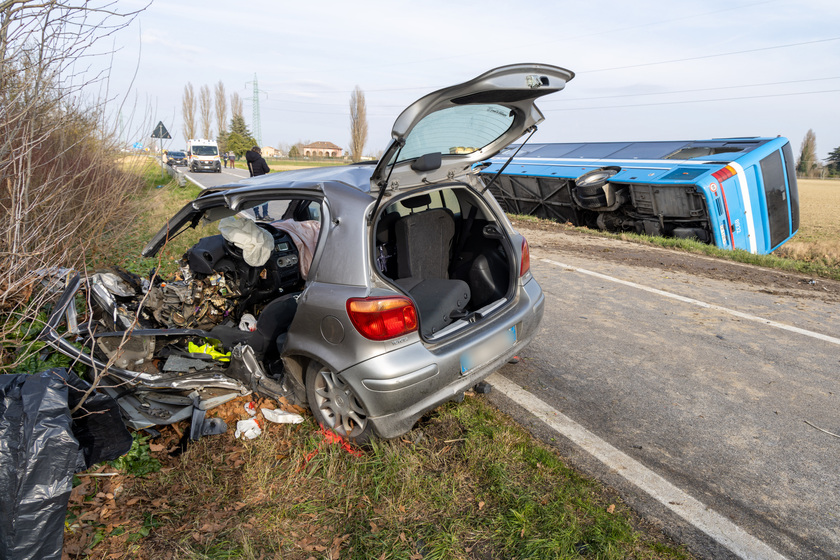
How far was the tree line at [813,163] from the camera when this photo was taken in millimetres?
66438

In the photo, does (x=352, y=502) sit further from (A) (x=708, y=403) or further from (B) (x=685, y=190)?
(B) (x=685, y=190)

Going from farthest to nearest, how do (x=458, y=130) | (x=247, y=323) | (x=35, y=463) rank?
(x=247, y=323) < (x=458, y=130) < (x=35, y=463)

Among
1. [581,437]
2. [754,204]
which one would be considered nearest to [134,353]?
[581,437]

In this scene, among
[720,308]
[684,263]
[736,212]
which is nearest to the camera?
[720,308]

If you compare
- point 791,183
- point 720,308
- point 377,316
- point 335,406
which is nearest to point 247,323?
point 335,406

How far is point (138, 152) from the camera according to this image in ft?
22.4

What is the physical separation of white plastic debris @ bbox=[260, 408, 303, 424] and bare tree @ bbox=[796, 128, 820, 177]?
270 feet

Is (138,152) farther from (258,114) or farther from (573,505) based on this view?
(258,114)

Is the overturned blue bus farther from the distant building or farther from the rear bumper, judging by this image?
the distant building

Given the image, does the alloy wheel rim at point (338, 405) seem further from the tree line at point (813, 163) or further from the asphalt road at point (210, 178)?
the tree line at point (813, 163)

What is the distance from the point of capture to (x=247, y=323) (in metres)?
4.15

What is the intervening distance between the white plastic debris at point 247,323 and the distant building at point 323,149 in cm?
8824

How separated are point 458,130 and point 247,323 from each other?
6.98ft

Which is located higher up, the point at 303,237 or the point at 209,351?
the point at 303,237
